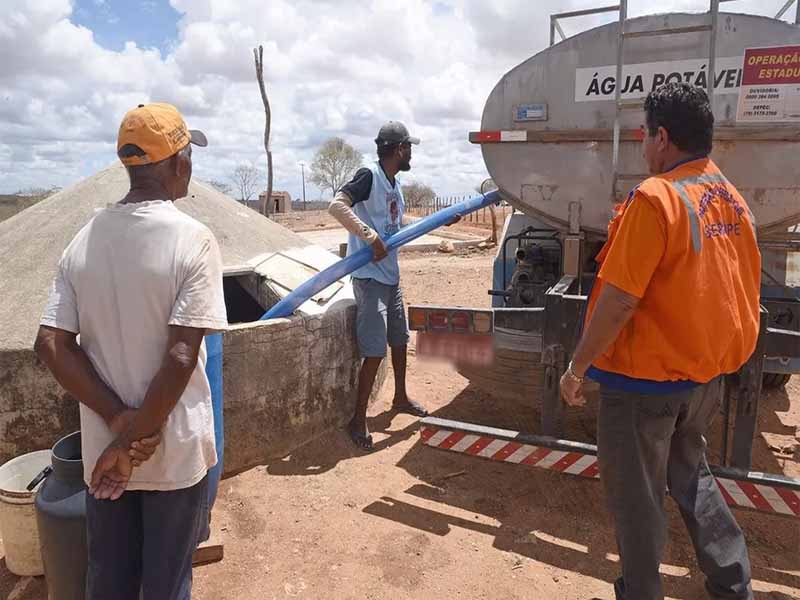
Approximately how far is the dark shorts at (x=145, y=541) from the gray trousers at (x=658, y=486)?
4.87ft

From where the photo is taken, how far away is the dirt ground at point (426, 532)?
9.40 ft

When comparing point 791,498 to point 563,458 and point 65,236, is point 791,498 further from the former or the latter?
point 65,236

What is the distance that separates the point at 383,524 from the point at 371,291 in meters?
1.66

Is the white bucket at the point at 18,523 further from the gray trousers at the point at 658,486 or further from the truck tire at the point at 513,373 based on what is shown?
the gray trousers at the point at 658,486

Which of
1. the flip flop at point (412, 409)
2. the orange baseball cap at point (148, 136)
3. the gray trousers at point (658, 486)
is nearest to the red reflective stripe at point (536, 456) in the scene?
the gray trousers at point (658, 486)

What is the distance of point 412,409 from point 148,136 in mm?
3488

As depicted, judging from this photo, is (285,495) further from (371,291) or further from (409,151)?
(409,151)

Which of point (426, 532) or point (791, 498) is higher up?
point (791, 498)

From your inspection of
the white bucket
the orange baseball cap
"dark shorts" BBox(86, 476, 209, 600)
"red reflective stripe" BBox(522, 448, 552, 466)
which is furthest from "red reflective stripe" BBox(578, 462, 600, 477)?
the white bucket

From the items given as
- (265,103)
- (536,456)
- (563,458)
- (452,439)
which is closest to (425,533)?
(452,439)

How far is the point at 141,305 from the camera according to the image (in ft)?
5.50

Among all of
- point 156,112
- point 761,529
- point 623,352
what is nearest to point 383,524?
point 623,352

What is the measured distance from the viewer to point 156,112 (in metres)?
1.79

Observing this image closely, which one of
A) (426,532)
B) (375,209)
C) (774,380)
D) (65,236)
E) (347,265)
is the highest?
(375,209)
